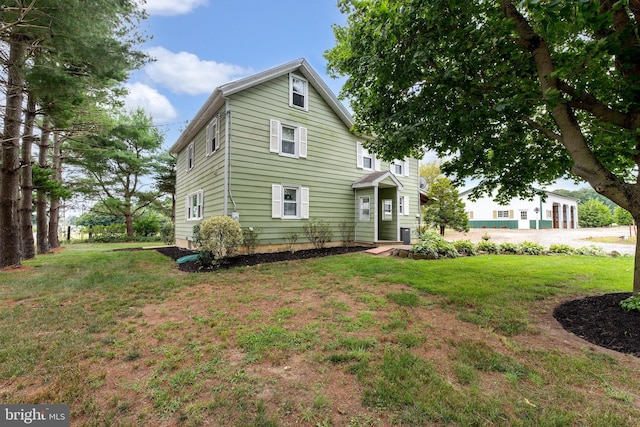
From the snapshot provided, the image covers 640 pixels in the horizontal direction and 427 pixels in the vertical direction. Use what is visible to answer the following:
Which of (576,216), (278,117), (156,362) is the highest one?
(278,117)

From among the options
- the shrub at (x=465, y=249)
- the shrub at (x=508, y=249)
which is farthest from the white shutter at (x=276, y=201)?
the shrub at (x=508, y=249)

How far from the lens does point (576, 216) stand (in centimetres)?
3366

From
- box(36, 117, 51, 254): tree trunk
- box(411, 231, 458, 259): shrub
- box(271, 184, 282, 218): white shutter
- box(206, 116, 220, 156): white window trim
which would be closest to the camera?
box(411, 231, 458, 259): shrub

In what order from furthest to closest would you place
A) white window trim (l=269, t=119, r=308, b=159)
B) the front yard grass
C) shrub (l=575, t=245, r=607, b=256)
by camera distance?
shrub (l=575, t=245, r=607, b=256), white window trim (l=269, t=119, r=308, b=159), the front yard grass

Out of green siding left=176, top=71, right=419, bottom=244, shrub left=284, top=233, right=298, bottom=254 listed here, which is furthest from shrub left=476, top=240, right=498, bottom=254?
shrub left=284, top=233, right=298, bottom=254

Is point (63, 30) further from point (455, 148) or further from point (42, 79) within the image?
point (455, 148)

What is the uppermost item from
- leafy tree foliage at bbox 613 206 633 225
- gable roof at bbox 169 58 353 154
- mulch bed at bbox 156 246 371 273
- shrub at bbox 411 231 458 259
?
gable roof at bbox 169 58 353 154

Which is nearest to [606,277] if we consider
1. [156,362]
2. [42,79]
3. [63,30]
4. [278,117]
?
[156,362]

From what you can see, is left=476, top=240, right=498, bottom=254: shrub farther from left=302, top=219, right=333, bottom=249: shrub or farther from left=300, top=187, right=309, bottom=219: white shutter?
left=300, top=187, right=309, bottom=219: white shutter

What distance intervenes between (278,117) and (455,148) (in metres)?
7.11

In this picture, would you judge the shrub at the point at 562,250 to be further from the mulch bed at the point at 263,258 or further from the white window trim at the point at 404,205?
the mulch bed at the point at 263,258

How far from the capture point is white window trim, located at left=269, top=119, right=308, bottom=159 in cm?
1013

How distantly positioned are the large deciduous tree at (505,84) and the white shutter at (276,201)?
4.97m

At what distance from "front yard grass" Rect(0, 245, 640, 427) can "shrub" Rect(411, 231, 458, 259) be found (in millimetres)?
3670
